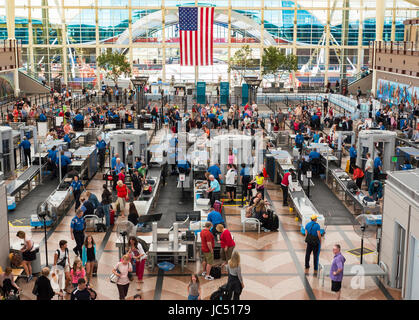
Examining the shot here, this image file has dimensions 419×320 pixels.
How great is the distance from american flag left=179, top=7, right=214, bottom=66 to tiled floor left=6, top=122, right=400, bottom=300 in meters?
22.7

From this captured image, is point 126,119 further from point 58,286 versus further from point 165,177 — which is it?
point 58,286

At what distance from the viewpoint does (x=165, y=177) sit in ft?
64.8

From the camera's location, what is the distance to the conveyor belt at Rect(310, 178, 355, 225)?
49.9 ft

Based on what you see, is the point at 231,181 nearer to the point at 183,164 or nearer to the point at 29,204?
the point at 183,164

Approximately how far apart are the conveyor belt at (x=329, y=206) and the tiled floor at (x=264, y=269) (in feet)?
1.95

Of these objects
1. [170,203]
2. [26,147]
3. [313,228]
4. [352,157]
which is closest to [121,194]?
[170,203]

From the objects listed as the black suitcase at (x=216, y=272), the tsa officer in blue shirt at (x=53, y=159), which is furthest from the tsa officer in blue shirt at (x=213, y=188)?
the tsa officer in blue shirt at (x=53, y=159)

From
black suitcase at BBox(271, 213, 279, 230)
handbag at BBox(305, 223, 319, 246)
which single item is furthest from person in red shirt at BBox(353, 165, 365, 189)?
handbag at BBox(305, 223, 319, 246)

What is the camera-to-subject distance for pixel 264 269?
11.8 m

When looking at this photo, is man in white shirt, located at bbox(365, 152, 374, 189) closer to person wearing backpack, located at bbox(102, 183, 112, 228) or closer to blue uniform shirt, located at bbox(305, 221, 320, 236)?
blue uniform shirt, located at bbox(305, 221, 320, 236)

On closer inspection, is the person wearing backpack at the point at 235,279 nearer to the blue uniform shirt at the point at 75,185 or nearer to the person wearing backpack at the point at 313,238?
the person wearing backpack at the point at 313,238

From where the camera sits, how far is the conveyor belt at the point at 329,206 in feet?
49.9

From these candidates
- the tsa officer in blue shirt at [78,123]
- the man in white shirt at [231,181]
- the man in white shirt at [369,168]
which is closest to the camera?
the man in white shirt at [231,181]
